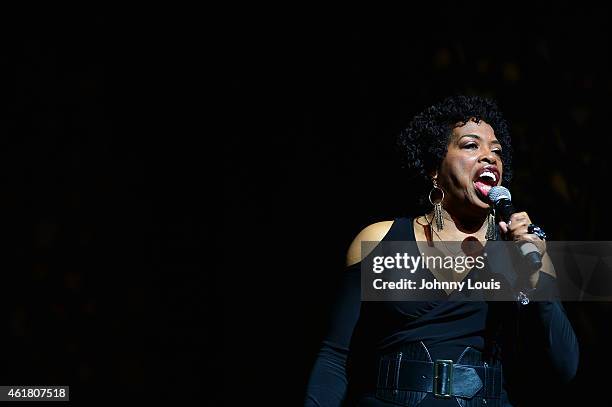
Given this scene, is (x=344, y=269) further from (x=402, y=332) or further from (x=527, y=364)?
(x=527, y=364)

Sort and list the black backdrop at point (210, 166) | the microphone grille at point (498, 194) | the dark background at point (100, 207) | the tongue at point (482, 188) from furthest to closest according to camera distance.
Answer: the dark background at point (100, 207) < the black backdrop at point (210, 166) < the tongue at point (482, 188) < the microphone grille at point (498, 194)

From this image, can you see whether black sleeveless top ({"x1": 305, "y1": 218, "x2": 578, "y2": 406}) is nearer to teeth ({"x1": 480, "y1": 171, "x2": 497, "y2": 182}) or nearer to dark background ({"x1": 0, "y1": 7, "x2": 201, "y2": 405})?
teeth ({"x1": 480, "y1": 171, "x2": 497, "y2": 182})

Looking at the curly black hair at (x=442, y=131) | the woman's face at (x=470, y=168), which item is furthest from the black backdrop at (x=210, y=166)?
the woman's face at (x=470, y=168)

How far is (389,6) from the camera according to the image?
3271mm

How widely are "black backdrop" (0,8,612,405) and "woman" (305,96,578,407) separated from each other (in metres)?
0.56

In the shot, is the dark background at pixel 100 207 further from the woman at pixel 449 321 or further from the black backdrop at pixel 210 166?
the woman at pixel 449 321

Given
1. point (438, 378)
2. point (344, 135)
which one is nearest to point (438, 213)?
point (438, 378)

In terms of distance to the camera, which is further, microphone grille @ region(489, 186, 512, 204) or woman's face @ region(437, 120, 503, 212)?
woman's face @ region(437, 120, 503, 212)

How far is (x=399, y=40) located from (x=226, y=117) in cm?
71

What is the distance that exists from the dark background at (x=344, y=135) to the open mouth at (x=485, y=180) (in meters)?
0.60

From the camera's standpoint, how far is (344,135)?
3.22 m

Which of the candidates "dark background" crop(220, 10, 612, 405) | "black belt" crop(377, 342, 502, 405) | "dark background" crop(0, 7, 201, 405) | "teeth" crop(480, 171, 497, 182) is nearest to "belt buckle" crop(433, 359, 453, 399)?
"black belt" crop(377, 342, 502, 405)

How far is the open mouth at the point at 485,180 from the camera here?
7.48 feet

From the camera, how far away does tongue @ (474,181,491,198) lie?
7.46ft
